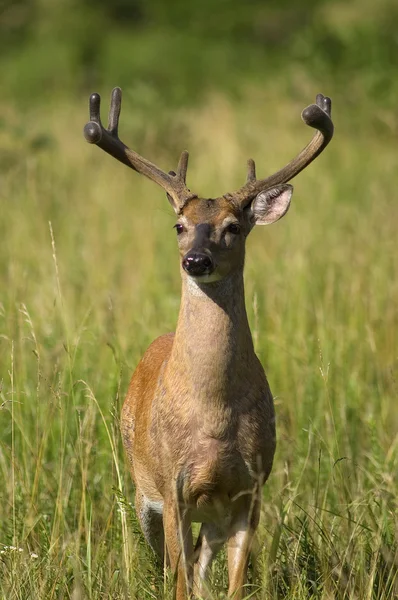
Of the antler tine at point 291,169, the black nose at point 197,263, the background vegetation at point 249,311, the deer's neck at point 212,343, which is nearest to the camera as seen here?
the black nose at point 197,263

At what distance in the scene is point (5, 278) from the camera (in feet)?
27.1

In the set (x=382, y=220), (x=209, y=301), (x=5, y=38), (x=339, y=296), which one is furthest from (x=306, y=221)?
(x=5, y=38)

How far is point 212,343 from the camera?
14.5 feet

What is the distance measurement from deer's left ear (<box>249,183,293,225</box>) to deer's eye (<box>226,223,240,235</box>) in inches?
7.7

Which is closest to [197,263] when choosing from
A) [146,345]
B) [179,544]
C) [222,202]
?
[222,202]

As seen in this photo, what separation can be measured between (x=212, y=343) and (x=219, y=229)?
439 millimetres

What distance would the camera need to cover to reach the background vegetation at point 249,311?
449cm

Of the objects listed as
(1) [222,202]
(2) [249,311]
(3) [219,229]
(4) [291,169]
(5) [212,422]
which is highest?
(4) [291,169]

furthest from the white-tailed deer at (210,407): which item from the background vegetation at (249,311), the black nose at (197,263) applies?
the background vegetation at (249,311)

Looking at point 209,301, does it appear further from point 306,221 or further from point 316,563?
point 306,221

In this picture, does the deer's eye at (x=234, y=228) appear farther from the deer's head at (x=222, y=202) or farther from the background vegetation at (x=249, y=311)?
the background vegetation at (x=249, y=311)

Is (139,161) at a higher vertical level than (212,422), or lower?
higher

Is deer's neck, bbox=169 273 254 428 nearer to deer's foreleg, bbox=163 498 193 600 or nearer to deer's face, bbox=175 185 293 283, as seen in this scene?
deer's face, bbox=175 185 293 283

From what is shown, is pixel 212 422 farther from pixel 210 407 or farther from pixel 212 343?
pixel 212 343
